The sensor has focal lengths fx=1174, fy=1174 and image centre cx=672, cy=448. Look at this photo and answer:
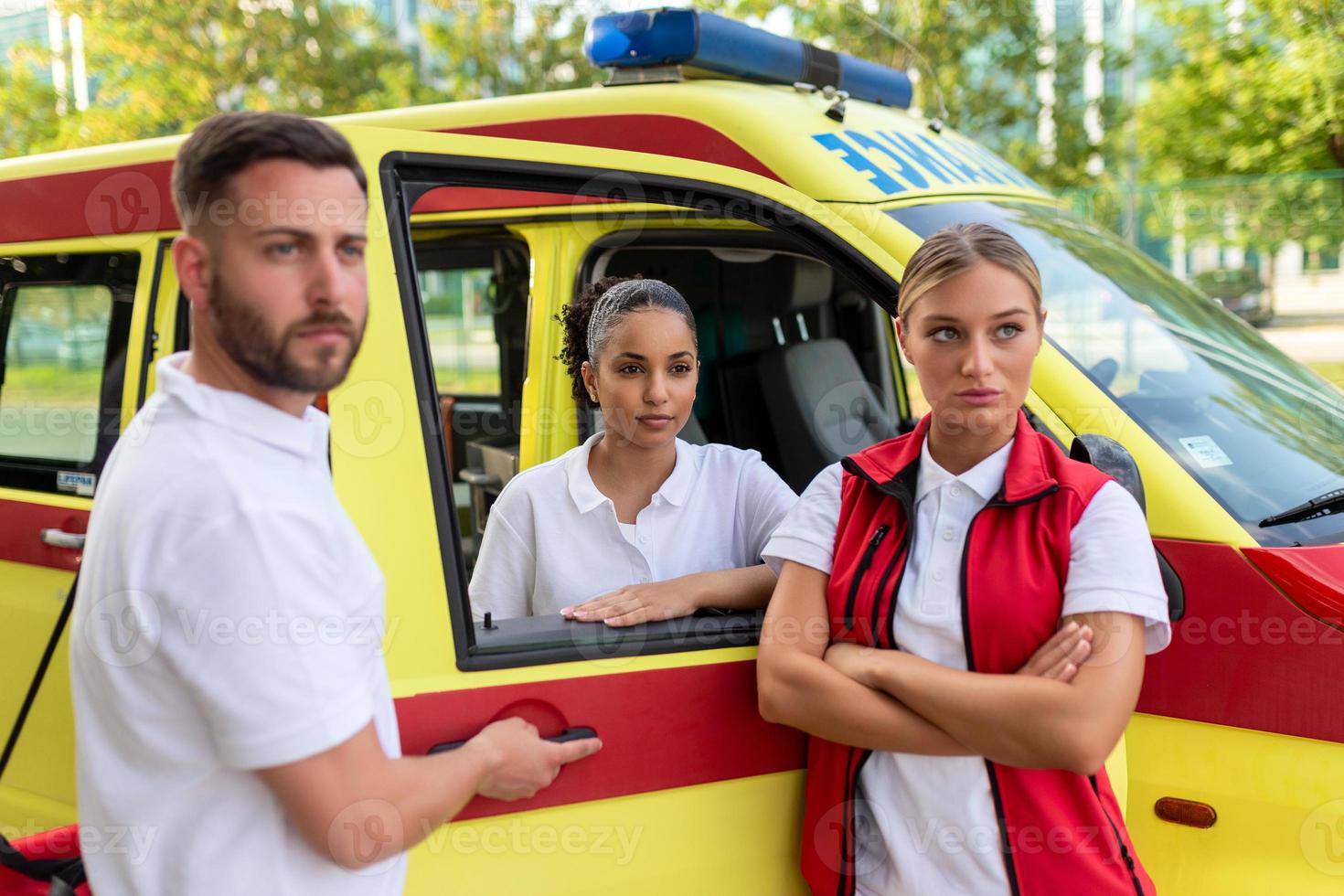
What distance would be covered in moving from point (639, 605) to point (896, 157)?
144 cm

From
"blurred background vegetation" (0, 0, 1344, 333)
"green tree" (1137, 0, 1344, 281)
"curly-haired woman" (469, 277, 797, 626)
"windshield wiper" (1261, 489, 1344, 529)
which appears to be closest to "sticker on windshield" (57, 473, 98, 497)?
"curly-haired woman" (469, 277, 797, 626)

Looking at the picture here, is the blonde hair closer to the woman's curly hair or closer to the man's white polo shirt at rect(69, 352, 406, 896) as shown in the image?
the woman's curly hair

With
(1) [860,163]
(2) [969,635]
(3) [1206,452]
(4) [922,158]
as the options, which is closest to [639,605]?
(2) [969,635]

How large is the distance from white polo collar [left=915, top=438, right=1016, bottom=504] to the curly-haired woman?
20.5 inches

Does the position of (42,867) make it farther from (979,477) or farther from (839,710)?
(979,477)

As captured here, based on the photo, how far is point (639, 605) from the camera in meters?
1.88

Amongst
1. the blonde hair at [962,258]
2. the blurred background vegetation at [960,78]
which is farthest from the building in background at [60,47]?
the blonde hair at [962,258]

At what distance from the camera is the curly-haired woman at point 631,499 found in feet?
7.08

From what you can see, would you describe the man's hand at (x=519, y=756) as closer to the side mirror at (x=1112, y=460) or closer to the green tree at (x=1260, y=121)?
the side mirror at (x=1112, y=460)

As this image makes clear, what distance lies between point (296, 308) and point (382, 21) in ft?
Result: 44.7

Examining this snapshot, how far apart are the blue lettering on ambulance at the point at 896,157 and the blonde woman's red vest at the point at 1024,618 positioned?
3.80ft

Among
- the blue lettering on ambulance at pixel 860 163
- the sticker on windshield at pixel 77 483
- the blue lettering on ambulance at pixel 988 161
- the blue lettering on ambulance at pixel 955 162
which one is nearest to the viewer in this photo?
the blue lettering on ambulance at pixel 860 163

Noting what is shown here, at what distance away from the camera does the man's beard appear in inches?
45.9

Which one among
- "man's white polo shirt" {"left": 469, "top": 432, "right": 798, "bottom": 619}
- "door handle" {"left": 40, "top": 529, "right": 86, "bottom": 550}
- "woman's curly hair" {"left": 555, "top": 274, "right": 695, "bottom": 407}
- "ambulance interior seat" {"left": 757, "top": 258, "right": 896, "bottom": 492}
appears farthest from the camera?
"ambulance interior seat" {"left": 757, "top": 258, "right": 896, "bottom": 492}
